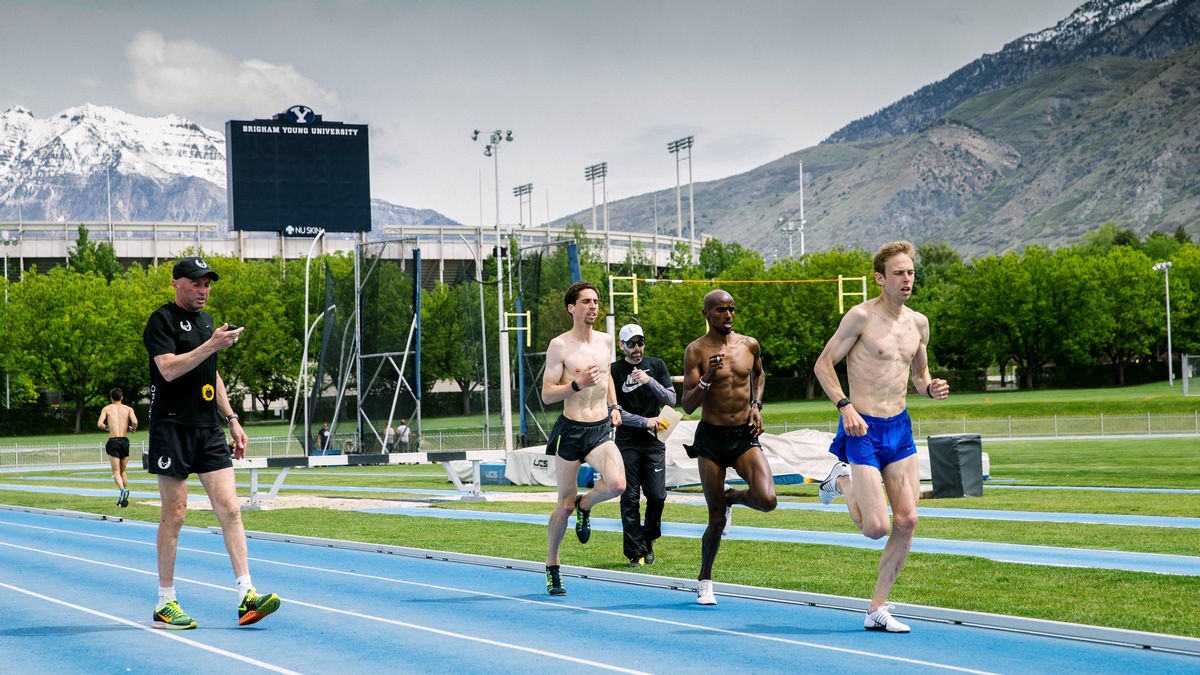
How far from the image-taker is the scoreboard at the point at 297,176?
88562 millimetres

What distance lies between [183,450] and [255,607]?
1089 mm

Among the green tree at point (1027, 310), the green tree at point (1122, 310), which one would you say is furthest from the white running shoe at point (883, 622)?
the green tree at point (1122, 310)

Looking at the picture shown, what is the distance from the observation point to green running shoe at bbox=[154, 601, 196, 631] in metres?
8.40

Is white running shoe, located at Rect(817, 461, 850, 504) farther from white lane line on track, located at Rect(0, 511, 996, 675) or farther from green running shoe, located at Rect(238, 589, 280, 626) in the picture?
green running shoe, located at Rect(238, 589, 280, 626)

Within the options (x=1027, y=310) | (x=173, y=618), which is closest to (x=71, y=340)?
(x=1027, y=310)

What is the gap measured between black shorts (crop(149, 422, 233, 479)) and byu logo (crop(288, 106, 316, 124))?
8496 centimetres

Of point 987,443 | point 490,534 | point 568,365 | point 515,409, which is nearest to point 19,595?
point 568,365

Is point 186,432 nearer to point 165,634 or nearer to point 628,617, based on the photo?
point 165,634

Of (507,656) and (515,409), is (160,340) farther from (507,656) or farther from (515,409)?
(515,409)

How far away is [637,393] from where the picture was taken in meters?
12.4

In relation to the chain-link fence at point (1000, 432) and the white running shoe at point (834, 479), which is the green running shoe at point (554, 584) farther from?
the chain-link fence at point (1000, 432)

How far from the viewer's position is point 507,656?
7.38 metres

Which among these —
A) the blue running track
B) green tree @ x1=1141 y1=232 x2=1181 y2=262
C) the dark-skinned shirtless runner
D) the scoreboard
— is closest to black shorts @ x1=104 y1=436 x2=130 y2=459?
the blue running track

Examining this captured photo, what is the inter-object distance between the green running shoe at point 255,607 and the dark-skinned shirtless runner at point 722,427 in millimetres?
2899
